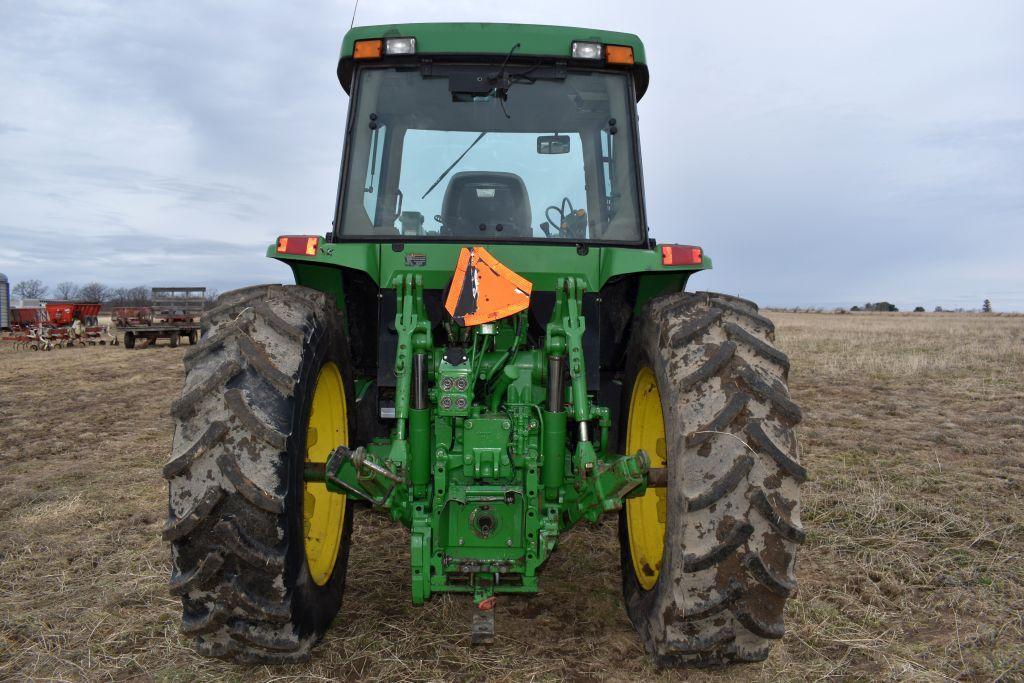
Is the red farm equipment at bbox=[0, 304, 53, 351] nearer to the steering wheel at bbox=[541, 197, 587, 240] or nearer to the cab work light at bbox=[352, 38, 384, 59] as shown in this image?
the cab work light at bbox=[352, 38, 384, 59]

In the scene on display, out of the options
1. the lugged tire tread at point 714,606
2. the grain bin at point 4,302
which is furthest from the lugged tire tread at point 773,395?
the grain bin at point 4,302

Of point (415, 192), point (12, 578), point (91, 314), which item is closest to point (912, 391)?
point (415, 192)

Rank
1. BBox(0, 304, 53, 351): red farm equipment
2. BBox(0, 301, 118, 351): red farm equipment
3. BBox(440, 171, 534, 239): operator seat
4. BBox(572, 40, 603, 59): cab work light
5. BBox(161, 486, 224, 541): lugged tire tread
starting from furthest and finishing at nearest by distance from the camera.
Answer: BBox(0, 301, 118, 351): red farm equipment → BBox(0, 304, 53, 351): red farm equipment → BBox(440, 171, 534, 239): operator seat → BBox(572, 40, 603, 59): cab work light → BBox(161, 486, 224, 541): lugged tire tread

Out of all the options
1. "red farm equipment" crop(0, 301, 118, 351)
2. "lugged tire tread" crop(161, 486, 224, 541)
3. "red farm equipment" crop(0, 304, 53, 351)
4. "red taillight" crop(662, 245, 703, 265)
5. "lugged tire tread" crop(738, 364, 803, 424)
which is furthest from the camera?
"red farm equipment" crop(0, 301, 118, 351)

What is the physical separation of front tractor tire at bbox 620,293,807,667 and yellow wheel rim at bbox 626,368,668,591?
1.71 feet

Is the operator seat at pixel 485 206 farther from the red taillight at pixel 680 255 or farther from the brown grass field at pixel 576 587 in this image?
the brown grass field at pixel 576 587

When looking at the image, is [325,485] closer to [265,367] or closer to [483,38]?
[265,367]

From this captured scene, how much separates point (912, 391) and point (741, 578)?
31.9 feet

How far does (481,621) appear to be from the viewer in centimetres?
307

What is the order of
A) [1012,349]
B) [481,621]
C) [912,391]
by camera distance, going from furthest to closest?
[1012,349] < [912,391] < [481,621]

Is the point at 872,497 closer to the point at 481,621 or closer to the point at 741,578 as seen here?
the point at 741,578

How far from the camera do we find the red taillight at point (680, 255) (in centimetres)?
328

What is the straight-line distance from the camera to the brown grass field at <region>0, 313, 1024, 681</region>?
10.3ft

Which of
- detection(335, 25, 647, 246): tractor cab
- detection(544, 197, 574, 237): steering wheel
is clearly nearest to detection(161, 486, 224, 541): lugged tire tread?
detection(335, 25, 647, 246): tractor cab
